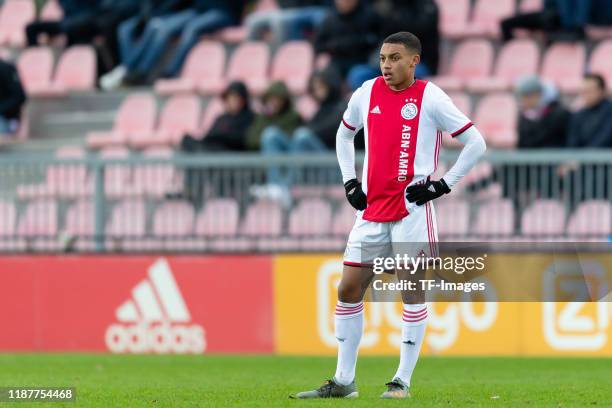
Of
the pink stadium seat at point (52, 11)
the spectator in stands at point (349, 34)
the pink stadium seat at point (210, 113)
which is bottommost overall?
the pink stadium seat at point (210, 113)

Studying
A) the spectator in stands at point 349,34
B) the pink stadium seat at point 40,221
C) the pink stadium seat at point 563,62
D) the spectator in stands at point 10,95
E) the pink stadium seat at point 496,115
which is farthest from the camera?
the spectator in stands at point 10,95

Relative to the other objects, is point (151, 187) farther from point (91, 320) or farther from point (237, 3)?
point (237, 3)

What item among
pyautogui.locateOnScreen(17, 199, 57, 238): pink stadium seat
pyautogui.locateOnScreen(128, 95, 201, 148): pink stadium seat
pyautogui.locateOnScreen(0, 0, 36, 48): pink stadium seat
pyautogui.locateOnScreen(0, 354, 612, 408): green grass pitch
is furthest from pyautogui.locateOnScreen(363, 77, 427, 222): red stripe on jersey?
Answer: pyautogui.locateOnScreen(0, 0, 36, 48): pink stadium seat

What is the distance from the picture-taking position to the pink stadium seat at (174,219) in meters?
14.9

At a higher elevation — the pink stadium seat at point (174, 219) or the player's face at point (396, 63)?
the player's face at point (396, 63)

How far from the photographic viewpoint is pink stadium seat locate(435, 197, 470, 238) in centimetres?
1432

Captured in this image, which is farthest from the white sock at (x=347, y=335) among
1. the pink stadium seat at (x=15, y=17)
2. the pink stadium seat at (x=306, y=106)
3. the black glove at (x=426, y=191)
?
the pink stadium seat at (x=15, y=17)

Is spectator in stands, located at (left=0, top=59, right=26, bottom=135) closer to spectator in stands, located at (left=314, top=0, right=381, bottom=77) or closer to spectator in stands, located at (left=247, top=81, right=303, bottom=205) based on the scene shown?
spectator in stands, located at (left=314, top=0, right=381, bottom=77)

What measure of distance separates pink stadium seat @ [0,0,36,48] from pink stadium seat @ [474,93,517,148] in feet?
27.5

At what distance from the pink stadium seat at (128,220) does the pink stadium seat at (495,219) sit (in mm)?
3360

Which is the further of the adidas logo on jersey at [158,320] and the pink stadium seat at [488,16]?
the pink stadium seat at [488,16]

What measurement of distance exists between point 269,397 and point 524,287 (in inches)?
233

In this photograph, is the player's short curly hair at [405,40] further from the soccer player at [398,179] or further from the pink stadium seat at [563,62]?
the pink stadium seat at [563,62]

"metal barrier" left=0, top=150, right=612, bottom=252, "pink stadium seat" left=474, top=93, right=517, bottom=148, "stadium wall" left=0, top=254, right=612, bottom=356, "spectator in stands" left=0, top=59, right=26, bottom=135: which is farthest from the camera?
"spectator in stands" left=0, top=59, right=26, bottom=135
